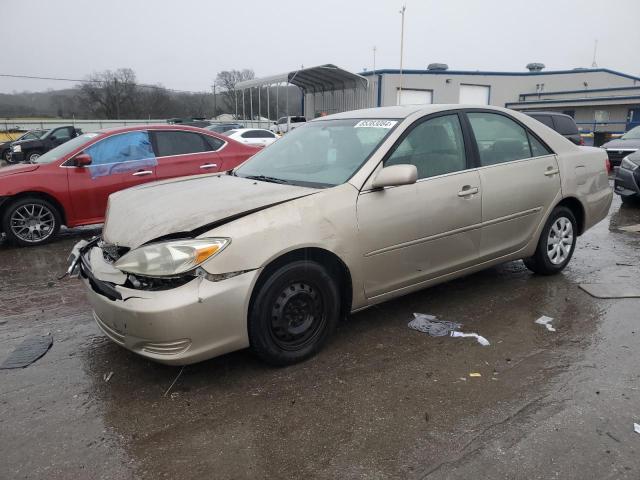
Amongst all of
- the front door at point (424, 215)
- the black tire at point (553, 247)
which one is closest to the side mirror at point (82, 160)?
the front door at point (424, 215)

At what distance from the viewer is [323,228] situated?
3193 mm

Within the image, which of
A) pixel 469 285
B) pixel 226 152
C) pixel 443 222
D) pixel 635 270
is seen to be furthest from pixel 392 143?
pixel 226 152

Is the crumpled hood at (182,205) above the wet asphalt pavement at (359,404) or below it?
above

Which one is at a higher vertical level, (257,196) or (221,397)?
(257,196)

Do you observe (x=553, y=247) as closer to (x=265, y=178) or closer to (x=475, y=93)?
(x=265, y=178)

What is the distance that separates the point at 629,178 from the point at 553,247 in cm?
520

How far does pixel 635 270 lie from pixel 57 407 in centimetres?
549

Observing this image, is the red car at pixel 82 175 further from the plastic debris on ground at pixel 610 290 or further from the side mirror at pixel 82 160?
the plastic debris on ground at pixel 610 290

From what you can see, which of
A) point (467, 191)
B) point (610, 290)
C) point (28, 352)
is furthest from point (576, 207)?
point (28, 352)

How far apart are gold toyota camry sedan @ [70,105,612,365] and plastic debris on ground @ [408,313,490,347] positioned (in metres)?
0.34

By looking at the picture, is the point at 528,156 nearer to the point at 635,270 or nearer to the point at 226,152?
the point at 635,270

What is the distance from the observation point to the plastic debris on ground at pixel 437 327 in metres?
3.72

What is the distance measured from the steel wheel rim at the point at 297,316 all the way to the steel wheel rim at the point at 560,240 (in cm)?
270

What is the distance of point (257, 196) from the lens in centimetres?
332
